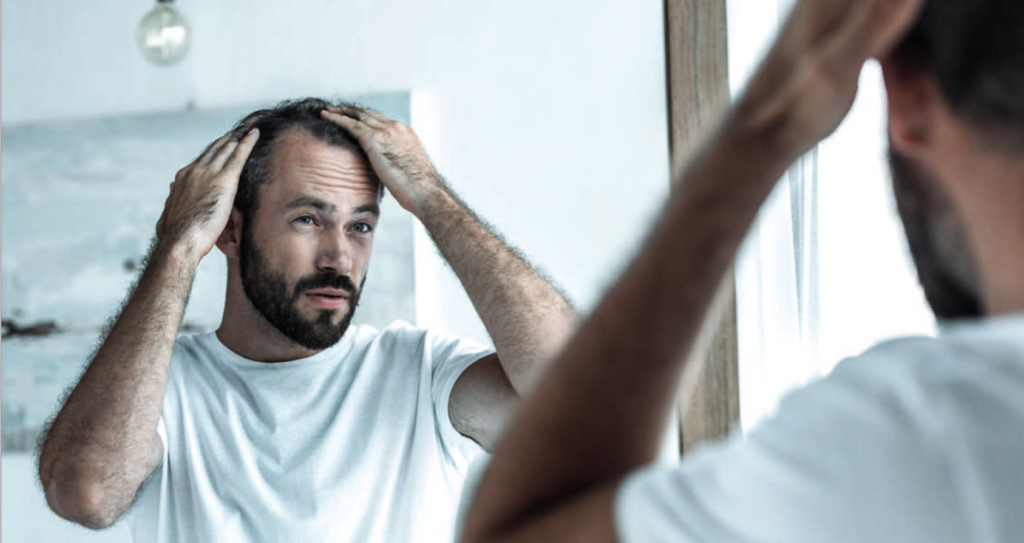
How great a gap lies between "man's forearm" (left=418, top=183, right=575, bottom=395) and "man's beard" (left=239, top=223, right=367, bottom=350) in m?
0.17

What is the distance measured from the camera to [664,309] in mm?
338

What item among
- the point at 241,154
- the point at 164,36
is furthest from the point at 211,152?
the point at 164,36

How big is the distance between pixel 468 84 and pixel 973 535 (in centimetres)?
181

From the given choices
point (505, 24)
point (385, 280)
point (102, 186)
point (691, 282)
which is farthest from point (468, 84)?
point (691, 282)

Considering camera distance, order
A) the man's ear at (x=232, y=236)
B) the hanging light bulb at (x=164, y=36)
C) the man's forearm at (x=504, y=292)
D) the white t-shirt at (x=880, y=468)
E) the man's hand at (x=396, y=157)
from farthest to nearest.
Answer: the hanging light bulb at (x=164, y=36)
the man's ear at (x=232, y=236)
the man's hand at (x=396, y=157)
the man's forearm at (x=504, y=292)
the white t-shirt at (x=880, y=468)

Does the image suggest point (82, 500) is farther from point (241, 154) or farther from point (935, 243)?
point (935, 243)

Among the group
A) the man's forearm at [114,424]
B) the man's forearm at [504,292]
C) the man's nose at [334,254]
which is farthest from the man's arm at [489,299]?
the man's forearm at [114,424]

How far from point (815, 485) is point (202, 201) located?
1168 millimetres

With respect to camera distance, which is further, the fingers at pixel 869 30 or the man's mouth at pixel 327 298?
the man's mouth at pixel 327 298

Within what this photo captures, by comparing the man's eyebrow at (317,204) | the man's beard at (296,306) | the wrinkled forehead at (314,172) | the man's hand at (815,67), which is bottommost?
the man's beard at (296,306)

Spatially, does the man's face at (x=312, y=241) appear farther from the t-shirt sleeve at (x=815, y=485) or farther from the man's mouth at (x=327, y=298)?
the t-shirt sleeve at (x=815, y=485)

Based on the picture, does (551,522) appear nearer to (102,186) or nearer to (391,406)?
(391,406)

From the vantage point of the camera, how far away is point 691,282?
0.34 metres

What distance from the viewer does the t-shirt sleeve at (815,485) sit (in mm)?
299
